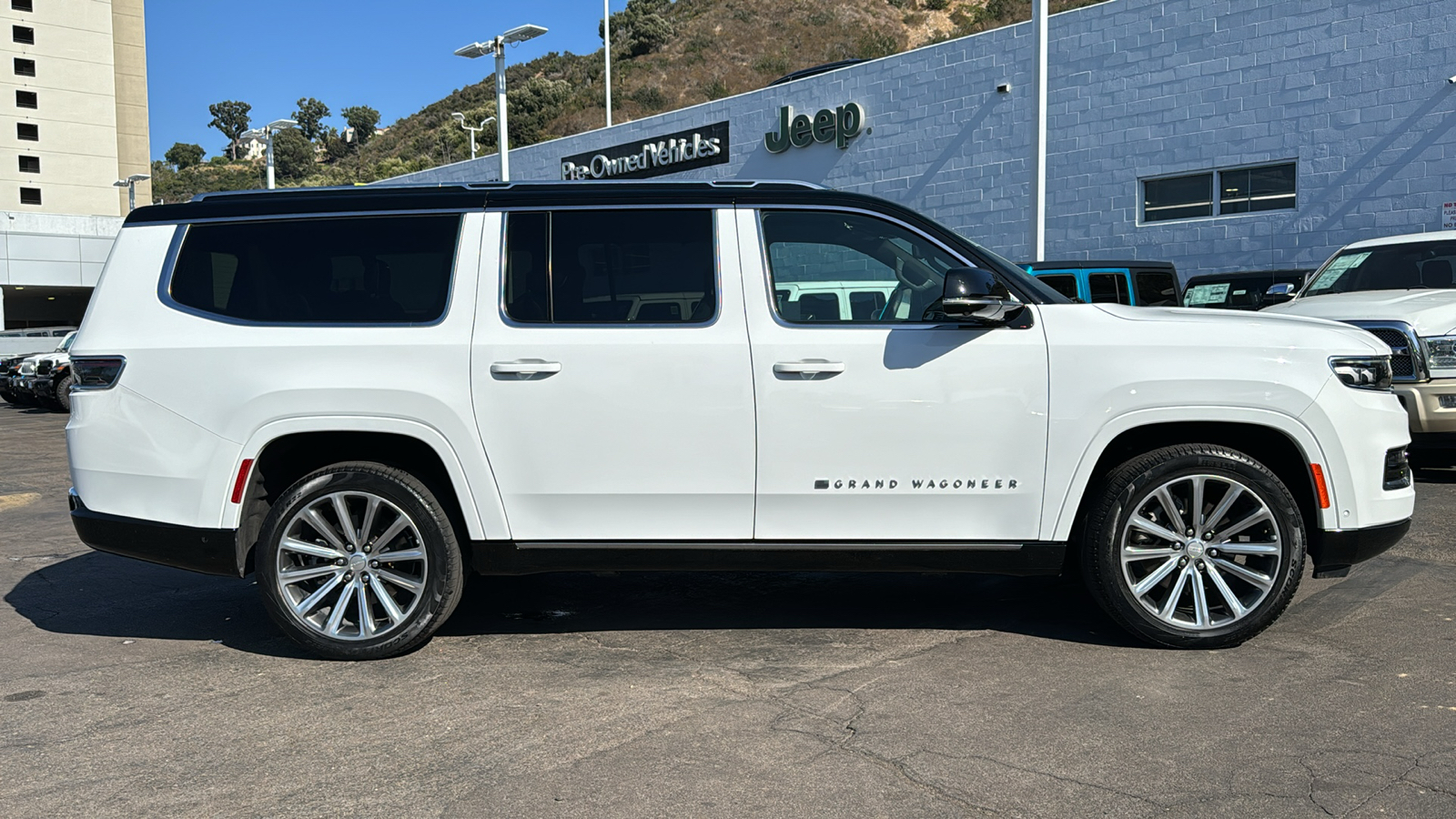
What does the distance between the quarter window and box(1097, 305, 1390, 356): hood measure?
0.77 meters

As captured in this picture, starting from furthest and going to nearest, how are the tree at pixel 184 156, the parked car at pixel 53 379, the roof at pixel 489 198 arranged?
1. the tree at pixel 184 156
2. the parked car at pixel 53 379
3. the roof at pixel 489 198

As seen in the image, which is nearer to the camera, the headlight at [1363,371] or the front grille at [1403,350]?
the headlight at [1363,371]

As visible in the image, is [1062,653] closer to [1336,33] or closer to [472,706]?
[472,706]

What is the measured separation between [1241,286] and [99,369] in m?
12.1

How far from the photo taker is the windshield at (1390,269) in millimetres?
10188

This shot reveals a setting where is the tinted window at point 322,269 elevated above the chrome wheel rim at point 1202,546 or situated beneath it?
elevated above

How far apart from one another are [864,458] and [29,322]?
60616 millimetres

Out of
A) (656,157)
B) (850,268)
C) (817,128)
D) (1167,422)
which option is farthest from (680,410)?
(656,157)

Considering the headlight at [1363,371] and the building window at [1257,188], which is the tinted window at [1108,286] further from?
the headlight at [1363,371]

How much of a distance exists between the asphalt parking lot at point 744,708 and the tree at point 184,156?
426ft

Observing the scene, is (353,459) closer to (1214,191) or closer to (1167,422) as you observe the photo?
(1167,422)

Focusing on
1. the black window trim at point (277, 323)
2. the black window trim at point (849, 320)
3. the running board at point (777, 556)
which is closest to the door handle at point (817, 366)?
the black window trim at point (849, 320)

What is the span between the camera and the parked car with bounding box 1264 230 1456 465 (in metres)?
8.63

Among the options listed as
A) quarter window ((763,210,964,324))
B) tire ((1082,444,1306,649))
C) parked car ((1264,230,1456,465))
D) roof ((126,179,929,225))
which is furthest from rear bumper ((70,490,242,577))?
parked car ((1264,230,1456,465))
